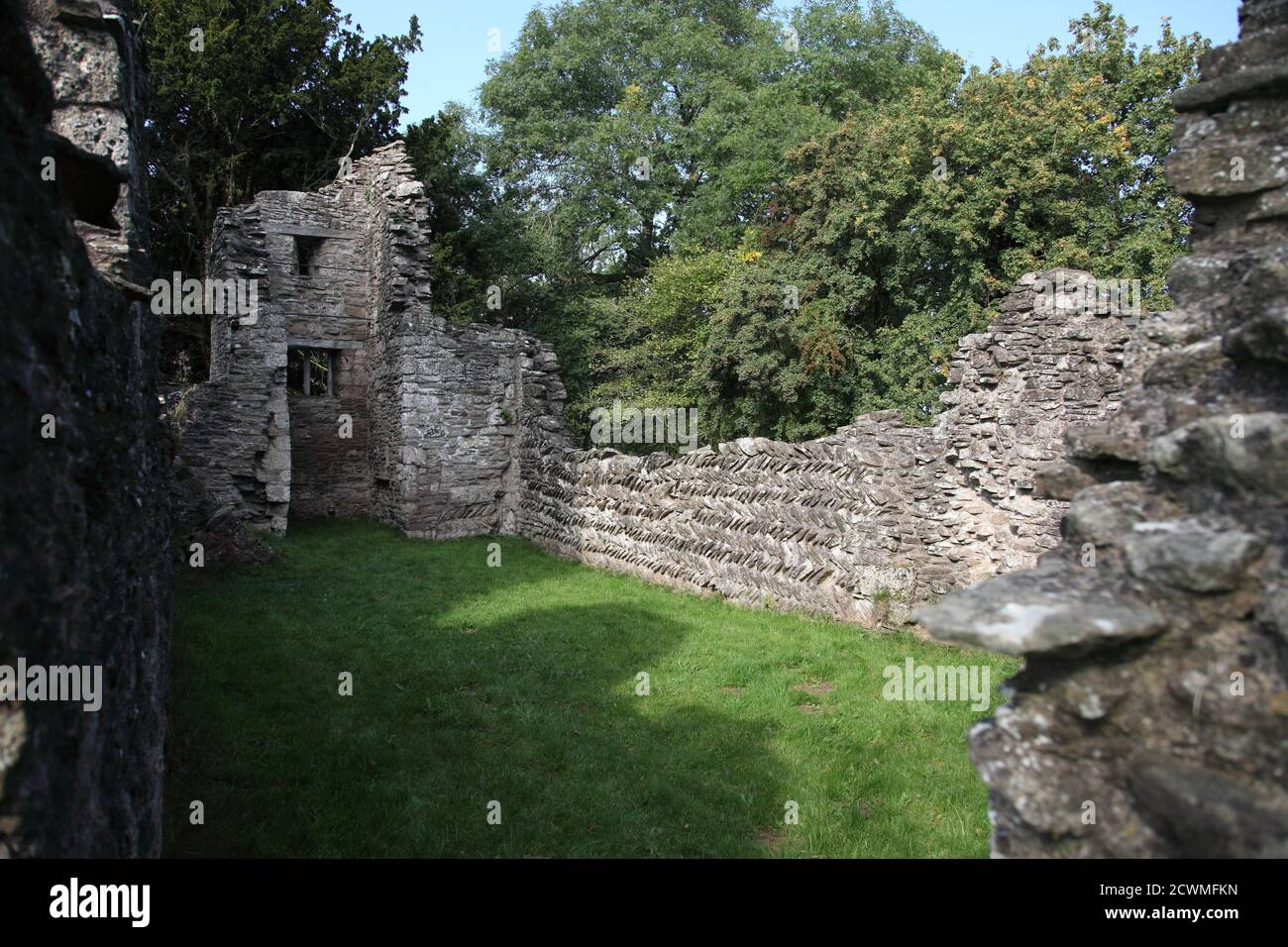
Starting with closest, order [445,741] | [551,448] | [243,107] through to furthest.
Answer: [445,741]
[551,448]
[243,107]

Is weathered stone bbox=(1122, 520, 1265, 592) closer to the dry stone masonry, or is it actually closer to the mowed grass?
the dry stone masonry

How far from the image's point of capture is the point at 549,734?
6.41m

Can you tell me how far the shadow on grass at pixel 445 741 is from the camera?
15.9ft

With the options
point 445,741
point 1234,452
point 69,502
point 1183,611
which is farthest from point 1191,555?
point 445,741

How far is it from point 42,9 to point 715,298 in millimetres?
19805

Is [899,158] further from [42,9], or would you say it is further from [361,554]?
[42,9]

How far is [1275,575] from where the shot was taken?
6.94 feet

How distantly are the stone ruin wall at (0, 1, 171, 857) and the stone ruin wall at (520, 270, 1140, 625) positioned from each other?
7236 mm

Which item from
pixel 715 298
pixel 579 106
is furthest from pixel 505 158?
pixel 715 298

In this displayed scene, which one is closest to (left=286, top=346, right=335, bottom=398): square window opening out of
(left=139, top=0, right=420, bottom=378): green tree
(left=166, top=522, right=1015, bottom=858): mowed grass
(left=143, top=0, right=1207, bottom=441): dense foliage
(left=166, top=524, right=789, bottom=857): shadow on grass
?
(left=139, top=0, right=420, bottom=378): green tree

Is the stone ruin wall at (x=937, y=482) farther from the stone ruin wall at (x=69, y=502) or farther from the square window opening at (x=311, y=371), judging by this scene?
the square window opening at (x=311, y=371)

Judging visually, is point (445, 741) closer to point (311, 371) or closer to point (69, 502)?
point (69, 502)

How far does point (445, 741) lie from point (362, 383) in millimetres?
14643

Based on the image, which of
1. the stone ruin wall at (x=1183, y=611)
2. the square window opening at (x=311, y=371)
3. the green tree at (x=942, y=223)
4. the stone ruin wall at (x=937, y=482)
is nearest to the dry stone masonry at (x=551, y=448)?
the stone ruin wall at (x=937, y=482)
